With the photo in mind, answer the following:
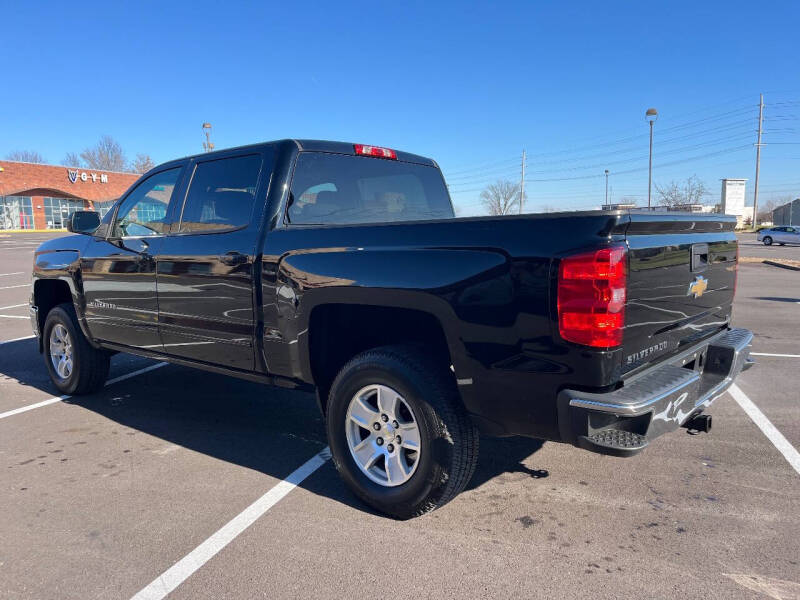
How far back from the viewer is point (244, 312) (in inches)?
149

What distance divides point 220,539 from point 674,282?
261 centimetres

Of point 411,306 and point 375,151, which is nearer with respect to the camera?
point 411,306

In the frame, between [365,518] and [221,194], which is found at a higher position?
[221,194]

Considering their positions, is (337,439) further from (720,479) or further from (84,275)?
(84,275)

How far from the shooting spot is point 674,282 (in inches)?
120

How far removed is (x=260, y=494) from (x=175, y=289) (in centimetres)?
161

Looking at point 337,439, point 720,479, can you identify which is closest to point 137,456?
point 337,439

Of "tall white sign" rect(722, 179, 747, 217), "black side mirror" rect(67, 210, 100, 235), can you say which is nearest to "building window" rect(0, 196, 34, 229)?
"black side mirror" rect(67, 210, 100, 235)

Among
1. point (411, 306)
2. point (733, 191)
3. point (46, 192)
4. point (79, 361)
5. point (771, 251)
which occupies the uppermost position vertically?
point (46, 192)

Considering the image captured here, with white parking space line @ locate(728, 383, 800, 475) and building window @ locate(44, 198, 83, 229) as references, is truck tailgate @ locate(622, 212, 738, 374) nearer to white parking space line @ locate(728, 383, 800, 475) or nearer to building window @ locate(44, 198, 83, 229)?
white parking space line @ locate(728, 383, 800, 475)

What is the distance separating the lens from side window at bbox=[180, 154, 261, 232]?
395 cm

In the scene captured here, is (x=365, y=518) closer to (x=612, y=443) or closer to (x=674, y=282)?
(x=612, y=443)

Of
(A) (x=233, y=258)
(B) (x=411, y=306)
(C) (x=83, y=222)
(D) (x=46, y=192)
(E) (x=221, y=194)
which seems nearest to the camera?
(B) (x=411, y=306)

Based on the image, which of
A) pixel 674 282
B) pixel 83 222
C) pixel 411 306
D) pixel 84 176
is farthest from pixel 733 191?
pixel 84 176
